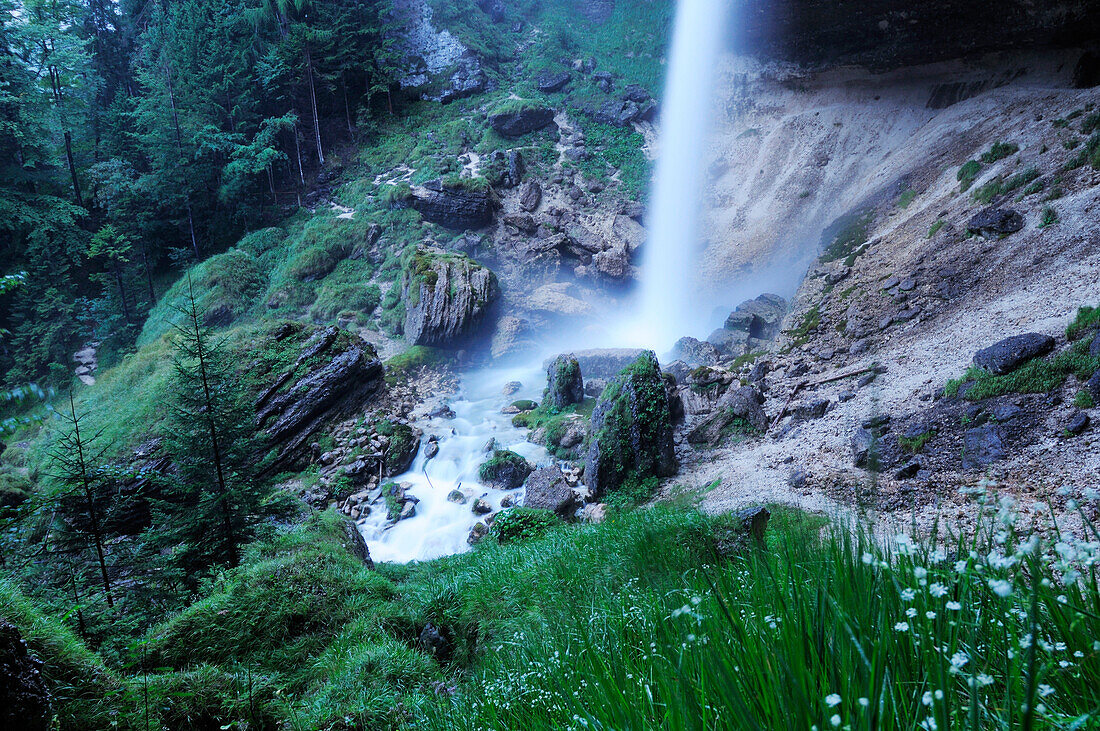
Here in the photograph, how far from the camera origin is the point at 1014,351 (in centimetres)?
816

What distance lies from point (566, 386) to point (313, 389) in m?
7.78

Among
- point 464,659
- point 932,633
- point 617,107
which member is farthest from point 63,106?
point 932,633

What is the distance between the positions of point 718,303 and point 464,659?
18446 mm

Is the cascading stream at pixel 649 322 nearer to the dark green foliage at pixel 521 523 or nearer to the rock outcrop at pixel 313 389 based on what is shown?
the dark green foliage at pixel 521 523

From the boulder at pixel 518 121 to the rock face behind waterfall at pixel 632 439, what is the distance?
71.3ft

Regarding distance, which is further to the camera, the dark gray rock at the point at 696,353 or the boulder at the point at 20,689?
the dark gray rock at the point at 696,353

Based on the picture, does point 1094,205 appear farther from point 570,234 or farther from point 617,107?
point 617,107

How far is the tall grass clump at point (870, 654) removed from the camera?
2.99ft

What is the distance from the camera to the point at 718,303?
20188 millimetres

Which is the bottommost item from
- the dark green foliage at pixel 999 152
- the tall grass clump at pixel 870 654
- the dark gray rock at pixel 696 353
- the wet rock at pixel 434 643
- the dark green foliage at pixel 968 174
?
the wet rock at pixel 434 643

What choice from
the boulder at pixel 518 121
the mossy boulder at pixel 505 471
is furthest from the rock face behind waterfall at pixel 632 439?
the boulder at pixel 518 121

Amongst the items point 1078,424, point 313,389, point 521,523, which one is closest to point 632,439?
point 521,523

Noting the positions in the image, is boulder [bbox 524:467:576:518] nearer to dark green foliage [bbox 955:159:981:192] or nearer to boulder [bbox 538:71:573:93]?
dark green foliage [bbox 955:159:981:192]

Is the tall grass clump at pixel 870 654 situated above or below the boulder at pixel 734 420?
above
